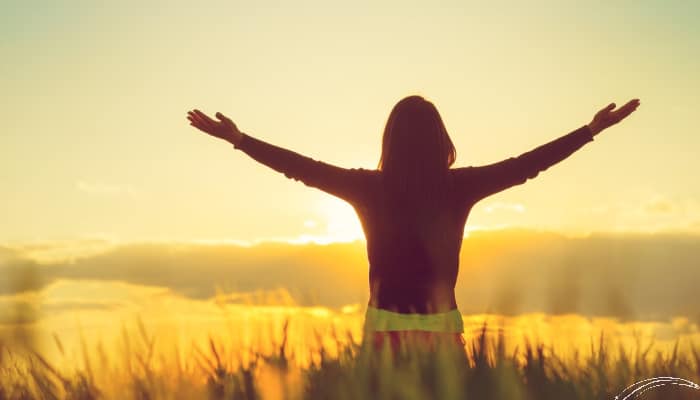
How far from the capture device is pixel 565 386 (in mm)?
4883

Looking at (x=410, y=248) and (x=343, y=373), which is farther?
(x=410, y=248)

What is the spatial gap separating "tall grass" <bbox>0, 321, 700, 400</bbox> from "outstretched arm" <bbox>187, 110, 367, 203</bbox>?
131cm

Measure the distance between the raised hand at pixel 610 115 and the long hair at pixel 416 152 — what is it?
206 centimetres

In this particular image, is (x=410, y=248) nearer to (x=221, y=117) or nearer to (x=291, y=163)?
(x=291, y=163)

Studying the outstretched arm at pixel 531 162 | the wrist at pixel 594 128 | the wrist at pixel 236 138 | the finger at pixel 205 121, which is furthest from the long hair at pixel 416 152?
the wrist at pixel 594 128

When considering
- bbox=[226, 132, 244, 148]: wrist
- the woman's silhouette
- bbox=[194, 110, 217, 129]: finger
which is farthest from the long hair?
bbox=[194, 110, 217, 129]: finger

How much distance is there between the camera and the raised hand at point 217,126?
736 cm

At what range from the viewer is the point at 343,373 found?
4.88m

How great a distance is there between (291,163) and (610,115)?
3.08 m

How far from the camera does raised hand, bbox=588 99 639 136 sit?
8227 mm

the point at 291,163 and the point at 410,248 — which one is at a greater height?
the point at 291,163

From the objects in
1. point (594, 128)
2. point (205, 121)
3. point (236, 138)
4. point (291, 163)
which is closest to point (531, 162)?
point (594, 128)

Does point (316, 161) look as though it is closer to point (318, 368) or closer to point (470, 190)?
point (470, 190)

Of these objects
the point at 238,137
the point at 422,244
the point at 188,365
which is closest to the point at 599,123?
the point at 422,244
